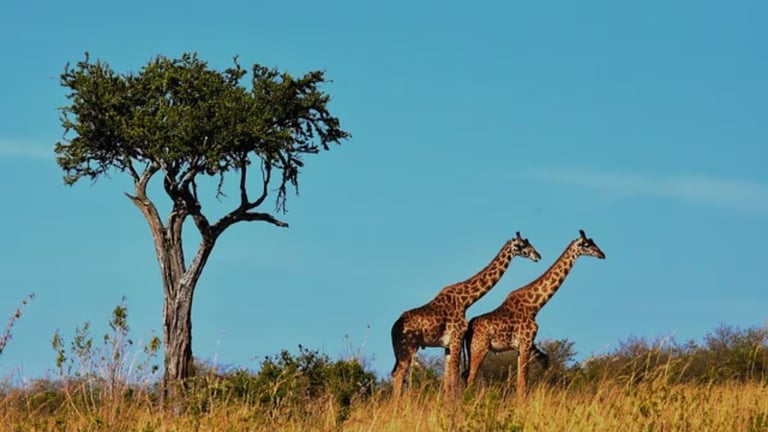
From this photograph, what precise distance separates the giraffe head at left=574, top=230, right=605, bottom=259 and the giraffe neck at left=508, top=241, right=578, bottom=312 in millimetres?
77

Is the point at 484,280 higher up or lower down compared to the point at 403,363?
higher up

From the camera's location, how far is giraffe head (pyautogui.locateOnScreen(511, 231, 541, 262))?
2166 cm

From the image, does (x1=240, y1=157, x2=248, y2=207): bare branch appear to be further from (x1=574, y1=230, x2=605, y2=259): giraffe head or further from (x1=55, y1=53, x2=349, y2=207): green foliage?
(x1=574, y1=230, x2=605, y2=259): giraffe head

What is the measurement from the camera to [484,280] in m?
21.5

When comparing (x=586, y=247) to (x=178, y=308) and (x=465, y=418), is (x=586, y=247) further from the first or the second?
(x=465, y=418)

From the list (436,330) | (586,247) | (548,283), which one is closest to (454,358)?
(436,330)

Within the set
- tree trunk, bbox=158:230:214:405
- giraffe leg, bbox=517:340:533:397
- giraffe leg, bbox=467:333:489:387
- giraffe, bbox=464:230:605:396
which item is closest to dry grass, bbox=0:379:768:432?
giraffe leg, bbox=517:340:533:397

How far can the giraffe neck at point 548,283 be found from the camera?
68.8 ft

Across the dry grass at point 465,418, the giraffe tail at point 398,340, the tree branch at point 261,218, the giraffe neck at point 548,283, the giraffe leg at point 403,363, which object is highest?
the tree branch at point 261,218

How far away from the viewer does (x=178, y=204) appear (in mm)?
27656

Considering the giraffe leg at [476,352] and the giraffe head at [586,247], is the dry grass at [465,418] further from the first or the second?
the giraffe head at [586,247]

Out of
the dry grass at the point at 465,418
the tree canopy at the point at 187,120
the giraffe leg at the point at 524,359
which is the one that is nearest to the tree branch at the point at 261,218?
the tree canopy at the point at 187,120

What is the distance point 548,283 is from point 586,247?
1.05m

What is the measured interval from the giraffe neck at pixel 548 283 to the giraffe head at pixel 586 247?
77 millimetres
